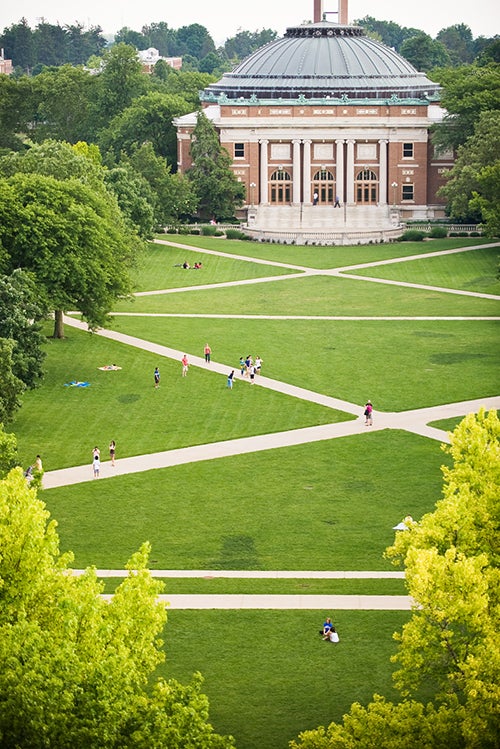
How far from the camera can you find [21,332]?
6419 centimetres

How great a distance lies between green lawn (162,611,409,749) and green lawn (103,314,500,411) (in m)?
25.7

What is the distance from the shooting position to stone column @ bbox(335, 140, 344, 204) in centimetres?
13800

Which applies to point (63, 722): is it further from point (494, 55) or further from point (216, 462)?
point (494, 55)

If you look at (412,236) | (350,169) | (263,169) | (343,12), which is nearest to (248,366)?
(412,236)

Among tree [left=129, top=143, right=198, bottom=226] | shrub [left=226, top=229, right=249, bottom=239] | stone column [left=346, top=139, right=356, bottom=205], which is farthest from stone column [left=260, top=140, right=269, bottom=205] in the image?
tree [left=129, top=143, right=198, bottom=226]

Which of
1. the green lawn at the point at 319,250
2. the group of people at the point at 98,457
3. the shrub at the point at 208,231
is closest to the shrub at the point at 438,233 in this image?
the green lawn at the point at 319,250

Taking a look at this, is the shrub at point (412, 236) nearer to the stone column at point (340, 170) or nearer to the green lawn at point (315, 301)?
the stone column at point (340, 170)

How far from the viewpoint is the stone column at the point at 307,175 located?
138125 millimetres

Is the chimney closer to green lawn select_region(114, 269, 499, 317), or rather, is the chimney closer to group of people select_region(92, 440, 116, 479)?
green lawn select_region(114, 269, 499, 317)

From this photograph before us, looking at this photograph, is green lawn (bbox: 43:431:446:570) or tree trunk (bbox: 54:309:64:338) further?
tree trunk (bbox: 54:309:64:338)

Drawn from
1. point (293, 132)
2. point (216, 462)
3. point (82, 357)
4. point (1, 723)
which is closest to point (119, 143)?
point (293, 132)

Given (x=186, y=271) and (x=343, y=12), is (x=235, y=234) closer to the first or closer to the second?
(x=186, y=271)

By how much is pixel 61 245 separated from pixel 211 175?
5757 cm

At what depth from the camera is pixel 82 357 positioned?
79.9 metres
